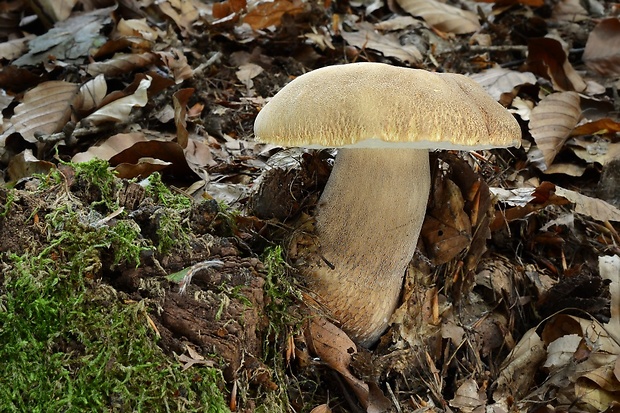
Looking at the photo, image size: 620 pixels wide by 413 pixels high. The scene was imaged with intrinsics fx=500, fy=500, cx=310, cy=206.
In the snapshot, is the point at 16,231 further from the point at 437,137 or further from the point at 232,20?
the point at 232,20

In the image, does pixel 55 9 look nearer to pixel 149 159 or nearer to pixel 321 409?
pixel 149 159

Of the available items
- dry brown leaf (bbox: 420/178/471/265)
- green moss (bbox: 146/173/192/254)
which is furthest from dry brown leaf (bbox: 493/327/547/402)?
green moss (bbox: 146/173/192/254)

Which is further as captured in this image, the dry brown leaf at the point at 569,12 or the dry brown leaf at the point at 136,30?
the dry brown leaf at the point at 569,12

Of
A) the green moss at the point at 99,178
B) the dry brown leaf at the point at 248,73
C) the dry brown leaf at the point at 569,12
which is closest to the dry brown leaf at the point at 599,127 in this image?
the dry brown leaf at the point at 569,12

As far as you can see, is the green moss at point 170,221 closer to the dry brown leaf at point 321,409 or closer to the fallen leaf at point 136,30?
the dry brown leaf at point 321,409

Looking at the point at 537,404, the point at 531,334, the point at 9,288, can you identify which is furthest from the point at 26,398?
the point at 531,334

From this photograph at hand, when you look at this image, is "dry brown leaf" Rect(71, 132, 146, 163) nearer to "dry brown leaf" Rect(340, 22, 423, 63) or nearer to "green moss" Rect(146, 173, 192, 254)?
"green moss" Rect(146, 173, 192, 254)
